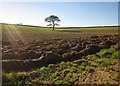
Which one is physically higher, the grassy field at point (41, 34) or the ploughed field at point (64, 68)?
the ploughed field at point (64, 68)

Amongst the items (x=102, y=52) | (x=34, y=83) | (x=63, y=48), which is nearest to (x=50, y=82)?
(x=34, y=83)

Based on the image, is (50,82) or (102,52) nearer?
(50,82)

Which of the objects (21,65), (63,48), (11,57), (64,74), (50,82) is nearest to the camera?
(50,82)

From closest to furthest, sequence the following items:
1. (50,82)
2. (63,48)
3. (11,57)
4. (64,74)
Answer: (50,82) → (64,74) → (11,57) → (63,48)

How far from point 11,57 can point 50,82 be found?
808cm

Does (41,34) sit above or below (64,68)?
below

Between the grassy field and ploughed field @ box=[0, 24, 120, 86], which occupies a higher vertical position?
ploughed field @ box=[0, 24, 120, 86]

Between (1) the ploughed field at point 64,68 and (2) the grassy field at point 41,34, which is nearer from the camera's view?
(1) the ploughed field at point 64,68

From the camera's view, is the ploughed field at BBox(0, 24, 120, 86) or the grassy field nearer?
the ploughed field at BBox(0, 24, 120, 86)

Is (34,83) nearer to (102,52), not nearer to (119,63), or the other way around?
(119,63)

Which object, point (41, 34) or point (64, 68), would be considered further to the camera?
point (41, 34)

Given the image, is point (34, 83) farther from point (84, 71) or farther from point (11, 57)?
point (11, 57)

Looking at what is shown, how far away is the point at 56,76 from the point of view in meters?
16.1

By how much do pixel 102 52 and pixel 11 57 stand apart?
301 inches
